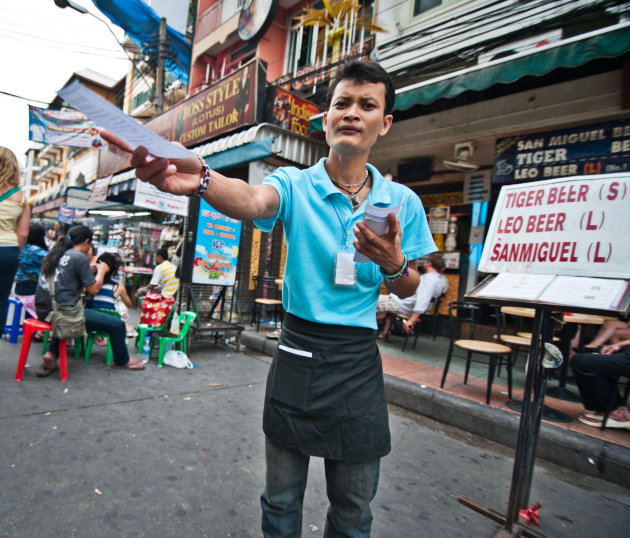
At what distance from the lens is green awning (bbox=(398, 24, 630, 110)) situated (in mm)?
3775

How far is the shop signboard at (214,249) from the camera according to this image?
6035mm

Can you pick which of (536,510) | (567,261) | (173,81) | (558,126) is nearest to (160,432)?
(536,510)

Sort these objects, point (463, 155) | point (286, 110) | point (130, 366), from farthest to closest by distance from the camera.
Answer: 1. point (286, 110)
2. point (463, 155)
3. point (130, 366)

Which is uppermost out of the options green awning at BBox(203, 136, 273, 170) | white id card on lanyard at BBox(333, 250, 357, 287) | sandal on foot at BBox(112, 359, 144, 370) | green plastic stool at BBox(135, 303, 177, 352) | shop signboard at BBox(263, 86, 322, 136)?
shop signboard at BBox(263, 86, 322, 136)

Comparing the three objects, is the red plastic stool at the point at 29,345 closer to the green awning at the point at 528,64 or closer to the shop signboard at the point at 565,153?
the green awning at the point at 528,64

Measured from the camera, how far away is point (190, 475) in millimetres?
2445

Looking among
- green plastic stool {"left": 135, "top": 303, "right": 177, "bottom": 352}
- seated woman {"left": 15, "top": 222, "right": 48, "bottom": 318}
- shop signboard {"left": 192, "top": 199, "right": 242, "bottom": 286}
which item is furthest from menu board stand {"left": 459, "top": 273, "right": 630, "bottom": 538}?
seated woman {"left": 15, "top": 222, "right": 48, "bottom": 318}

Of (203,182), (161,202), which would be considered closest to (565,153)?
(203,182)

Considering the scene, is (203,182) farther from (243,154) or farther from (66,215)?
(66,215)

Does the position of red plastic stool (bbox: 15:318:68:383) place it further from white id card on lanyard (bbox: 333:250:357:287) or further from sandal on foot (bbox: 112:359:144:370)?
white id card on lanyard (bbox: 333:250:357:287)

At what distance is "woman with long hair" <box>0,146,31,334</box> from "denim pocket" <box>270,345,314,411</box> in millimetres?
3520

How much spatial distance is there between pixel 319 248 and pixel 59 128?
45.9ft

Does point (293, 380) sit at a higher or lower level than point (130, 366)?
higher

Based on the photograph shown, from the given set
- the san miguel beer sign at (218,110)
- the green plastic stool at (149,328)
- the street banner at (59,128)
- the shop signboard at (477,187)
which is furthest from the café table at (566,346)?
the street banner at (59,128)
